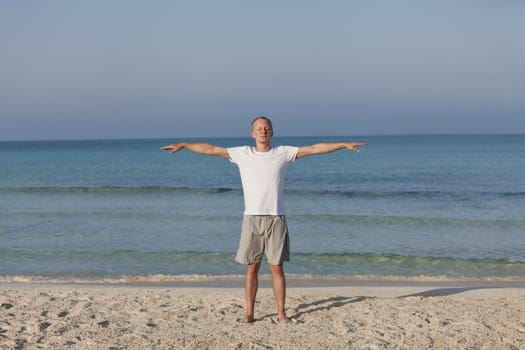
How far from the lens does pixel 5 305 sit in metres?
7.52

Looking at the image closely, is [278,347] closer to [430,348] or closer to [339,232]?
[430,348]

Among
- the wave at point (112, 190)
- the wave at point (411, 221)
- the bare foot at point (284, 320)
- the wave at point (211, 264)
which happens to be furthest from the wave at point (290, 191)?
the bare foot at point (284, 320)

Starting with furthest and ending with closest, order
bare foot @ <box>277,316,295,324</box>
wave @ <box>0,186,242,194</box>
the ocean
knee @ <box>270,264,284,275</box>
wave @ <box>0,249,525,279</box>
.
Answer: wave @ <box>0,186,242,194</box> < the ocean < wave @ <box>0,249,525,279</box> < bare foot @ <box>277,316,295,324</box> < knee @ <box>270,264,284,275</box>

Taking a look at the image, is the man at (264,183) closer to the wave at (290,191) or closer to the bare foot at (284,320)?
the bare foot at (284,320)

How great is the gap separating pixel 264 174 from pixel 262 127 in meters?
0.47

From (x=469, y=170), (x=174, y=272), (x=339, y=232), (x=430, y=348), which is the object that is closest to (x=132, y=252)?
(x=174, y=272)

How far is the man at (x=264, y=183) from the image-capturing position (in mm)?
6395

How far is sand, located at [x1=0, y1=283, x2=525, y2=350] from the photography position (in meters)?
6.22

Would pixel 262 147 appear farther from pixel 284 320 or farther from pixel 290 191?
pixel 290 191

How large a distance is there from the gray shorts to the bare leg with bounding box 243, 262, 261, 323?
21cm

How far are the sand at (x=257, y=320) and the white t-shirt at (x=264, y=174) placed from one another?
129 centimetres

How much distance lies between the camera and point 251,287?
687cm

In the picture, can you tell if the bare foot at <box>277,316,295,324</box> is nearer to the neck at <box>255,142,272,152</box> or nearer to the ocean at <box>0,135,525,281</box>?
the neck at <box>255,142,272,152</box>

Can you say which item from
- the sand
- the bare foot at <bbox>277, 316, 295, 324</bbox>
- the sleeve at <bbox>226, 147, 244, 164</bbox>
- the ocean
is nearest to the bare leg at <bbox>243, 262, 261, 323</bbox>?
the sand
